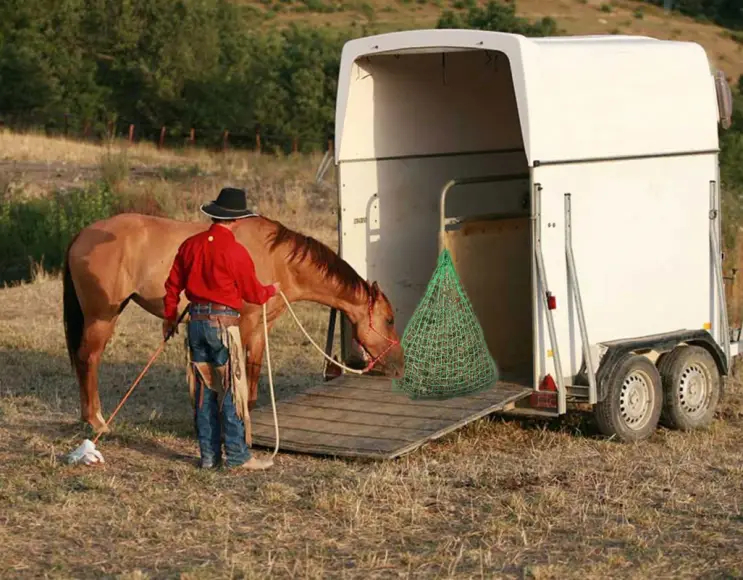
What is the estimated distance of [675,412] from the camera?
10.2 m

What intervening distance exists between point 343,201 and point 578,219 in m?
1.96

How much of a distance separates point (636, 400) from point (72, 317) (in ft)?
14.2

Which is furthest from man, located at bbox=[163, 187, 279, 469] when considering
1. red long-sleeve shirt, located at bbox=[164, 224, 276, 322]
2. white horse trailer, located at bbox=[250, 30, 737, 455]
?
white horse trailer, located at bbox=[250, 30, 737, 455]

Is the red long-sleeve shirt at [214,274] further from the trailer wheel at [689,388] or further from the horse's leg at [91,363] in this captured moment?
the trailer wheel at [689,388]

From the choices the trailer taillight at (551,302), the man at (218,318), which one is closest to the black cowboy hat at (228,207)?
the man at (218,318)

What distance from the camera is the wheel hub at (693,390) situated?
10.3 meters

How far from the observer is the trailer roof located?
30.3 ft

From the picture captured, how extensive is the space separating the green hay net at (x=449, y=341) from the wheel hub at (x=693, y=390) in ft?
4.80

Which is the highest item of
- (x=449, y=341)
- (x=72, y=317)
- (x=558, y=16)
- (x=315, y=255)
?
(x=558, y=16)

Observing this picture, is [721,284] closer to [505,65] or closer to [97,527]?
[505,65]

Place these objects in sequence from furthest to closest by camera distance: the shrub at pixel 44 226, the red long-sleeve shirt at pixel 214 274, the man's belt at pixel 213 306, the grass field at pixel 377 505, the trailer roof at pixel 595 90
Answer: the shrub at pixel 44 226, the trailer roof at pixel 595 90, the man's belt at pixel 213 306, the red long-sleeve shirt at pixel 214 274, the grass field at pixel 377 505

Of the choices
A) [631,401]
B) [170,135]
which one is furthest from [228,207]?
[170,135]

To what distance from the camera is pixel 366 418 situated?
381 inches

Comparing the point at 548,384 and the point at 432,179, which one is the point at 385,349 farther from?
the point at 548,384
